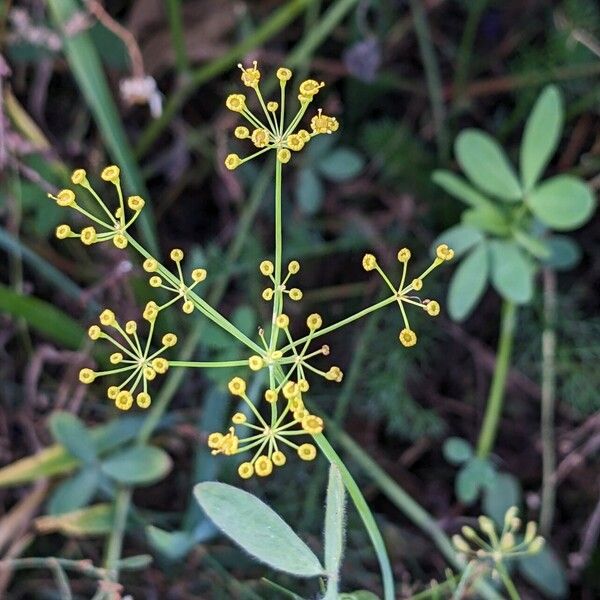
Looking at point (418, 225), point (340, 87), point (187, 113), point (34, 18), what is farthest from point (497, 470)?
point (34, 18)

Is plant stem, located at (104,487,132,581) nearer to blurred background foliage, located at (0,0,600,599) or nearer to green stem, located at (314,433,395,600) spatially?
blurred background foliage, located at (0,0,600,599)

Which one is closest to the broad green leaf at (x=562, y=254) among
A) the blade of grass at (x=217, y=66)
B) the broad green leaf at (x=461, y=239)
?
the broad green leaf at (x=461, y=239)

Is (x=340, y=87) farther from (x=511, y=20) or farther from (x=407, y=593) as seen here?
(x=407, y=593)

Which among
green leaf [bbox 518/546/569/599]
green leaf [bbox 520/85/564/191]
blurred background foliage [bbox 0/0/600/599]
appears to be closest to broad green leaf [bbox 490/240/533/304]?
green leaf [bbox 520/85/564/191]

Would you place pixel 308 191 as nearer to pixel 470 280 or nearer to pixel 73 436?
pixel 470 280

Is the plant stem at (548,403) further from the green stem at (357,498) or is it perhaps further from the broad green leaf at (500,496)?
the green stem at (357,498)

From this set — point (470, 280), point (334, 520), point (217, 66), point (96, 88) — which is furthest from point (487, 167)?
point (334, 520)
